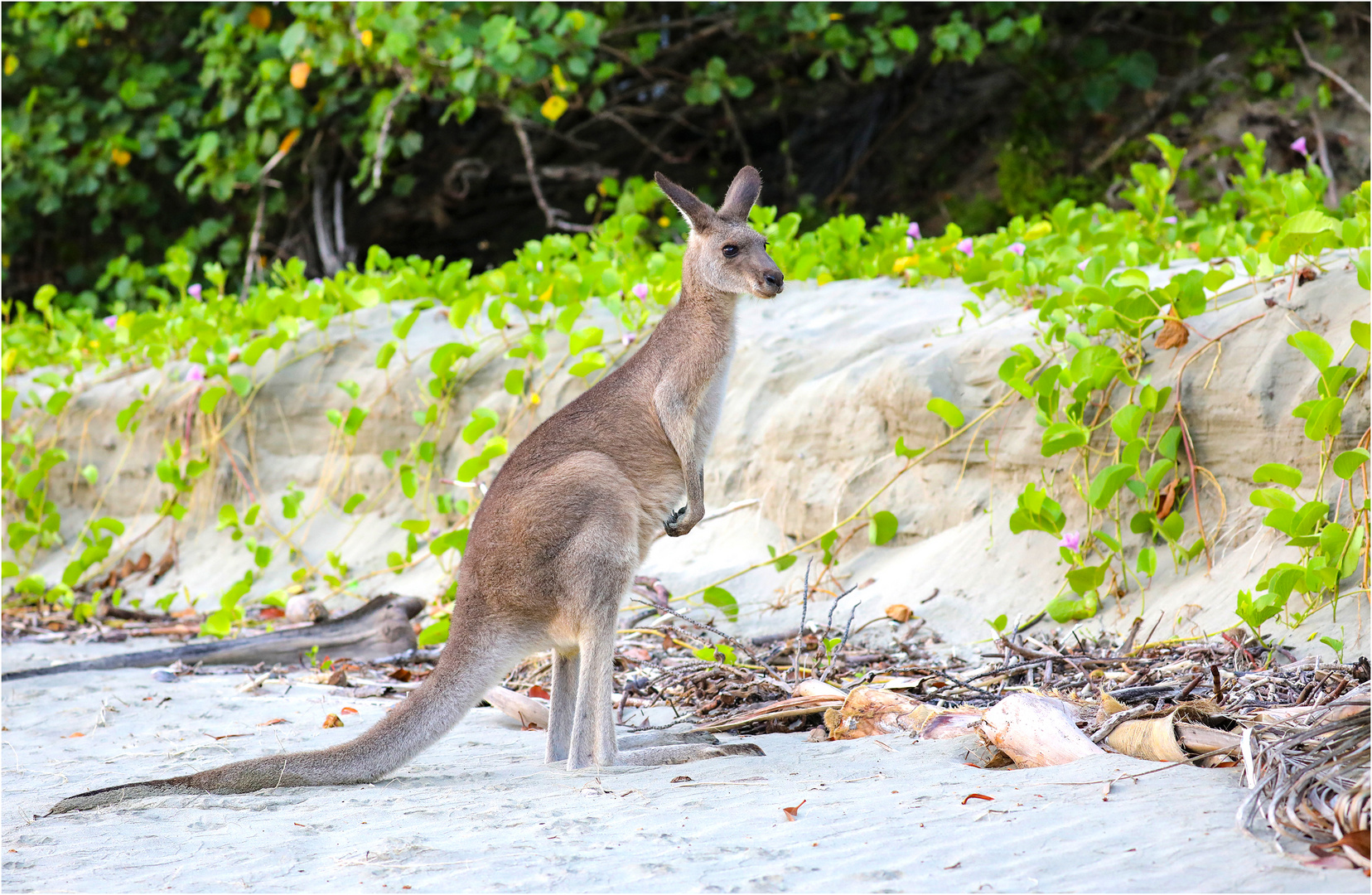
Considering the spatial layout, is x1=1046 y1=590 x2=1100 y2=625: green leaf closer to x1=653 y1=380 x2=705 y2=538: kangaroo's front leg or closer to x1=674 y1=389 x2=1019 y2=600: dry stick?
x1=674 y1=389 x2=1019 y2=600: dry stick

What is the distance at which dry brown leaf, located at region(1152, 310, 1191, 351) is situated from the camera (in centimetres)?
Result: 416

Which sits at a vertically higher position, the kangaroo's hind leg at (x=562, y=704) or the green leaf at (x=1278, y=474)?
the green leaf at (x=1278, y=474)

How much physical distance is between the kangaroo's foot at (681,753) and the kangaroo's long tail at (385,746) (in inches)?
Answer: 15.8

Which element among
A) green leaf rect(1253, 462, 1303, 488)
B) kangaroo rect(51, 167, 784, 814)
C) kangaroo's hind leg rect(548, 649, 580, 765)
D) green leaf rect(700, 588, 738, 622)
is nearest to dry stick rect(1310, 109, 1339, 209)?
green leaf rect(1253, 462, 1303, 488)

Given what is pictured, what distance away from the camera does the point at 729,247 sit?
145 inches

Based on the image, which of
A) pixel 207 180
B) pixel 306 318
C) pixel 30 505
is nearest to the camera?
pixel 306 318

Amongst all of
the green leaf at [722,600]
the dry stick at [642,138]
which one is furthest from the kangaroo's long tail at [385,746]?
the dry stick at [642,138]

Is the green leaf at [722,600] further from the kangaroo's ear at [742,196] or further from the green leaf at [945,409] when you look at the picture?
the kangaroo's ear at [742,196]

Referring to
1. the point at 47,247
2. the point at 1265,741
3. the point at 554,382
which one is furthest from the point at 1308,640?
the point at 47,247

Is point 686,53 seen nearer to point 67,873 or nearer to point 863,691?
point 863,691

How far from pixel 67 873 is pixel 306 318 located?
4556 mm

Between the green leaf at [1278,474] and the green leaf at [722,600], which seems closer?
the green leaf at [1278,474]

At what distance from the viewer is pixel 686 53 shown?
31.0ft

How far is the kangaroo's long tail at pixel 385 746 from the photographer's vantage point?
285 centimetres
